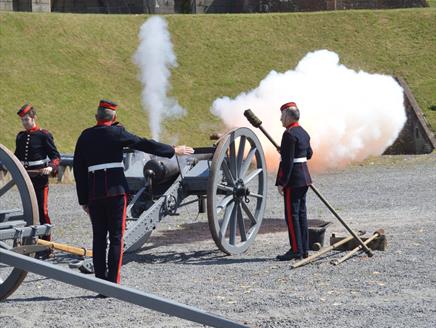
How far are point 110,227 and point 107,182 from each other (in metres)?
0.39

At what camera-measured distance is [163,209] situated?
32.5 feet

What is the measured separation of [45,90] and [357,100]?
1186 centimetres

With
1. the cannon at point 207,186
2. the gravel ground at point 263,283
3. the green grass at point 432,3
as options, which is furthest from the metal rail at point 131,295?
the green grass at point 432,3

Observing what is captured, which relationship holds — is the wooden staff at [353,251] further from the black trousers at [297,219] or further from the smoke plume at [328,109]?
the smoke plume at [328,109]

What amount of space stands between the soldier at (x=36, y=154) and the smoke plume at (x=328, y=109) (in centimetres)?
616

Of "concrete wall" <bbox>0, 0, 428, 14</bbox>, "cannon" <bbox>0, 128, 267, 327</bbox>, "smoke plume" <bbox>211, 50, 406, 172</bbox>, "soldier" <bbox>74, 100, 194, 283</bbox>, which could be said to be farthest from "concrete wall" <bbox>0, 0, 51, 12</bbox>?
"soldier" <bbox>74, 100, 194, 283</bbox>

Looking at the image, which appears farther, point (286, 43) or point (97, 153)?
point (286, 43)

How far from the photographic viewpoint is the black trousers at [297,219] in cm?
985

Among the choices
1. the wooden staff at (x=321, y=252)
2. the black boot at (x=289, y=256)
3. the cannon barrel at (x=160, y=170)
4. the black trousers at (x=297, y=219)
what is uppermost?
the cannon barrel at (x=160, y=170)

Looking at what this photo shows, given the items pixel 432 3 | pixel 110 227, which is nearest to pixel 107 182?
pixel 110 227

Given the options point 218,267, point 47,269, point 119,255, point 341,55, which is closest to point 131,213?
point 218,267

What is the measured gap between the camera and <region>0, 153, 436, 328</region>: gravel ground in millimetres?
7246

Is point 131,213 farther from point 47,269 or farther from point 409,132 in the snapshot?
point 409,132

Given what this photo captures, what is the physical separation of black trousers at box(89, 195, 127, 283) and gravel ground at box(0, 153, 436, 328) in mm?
328
